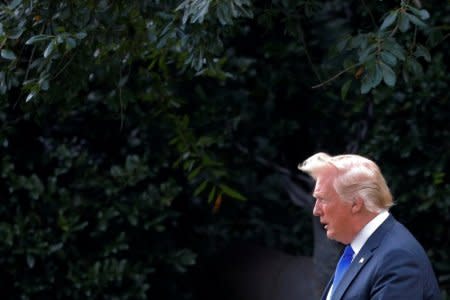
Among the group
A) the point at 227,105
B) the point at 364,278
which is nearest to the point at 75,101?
the point at 227,105

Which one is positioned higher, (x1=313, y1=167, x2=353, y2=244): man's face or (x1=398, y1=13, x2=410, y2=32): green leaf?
(x1=398, y1=13, x2=410, y2=32): green leaf

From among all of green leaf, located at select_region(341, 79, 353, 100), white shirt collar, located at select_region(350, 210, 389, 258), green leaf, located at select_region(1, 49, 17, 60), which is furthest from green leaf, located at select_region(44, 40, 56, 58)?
white shirt collar, located at select_region(350, 210, 389, 258)

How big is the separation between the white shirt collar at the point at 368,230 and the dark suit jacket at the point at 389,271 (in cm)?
2

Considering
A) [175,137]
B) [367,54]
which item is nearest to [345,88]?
[367,54]

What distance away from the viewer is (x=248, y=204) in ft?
25.8

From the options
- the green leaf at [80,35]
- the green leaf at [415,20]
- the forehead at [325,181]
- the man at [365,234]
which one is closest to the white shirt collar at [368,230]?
the man at [365,234]

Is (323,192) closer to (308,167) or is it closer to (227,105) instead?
(308,167)

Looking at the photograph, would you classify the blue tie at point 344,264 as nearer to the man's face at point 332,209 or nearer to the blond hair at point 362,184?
the man's face at point 332,209

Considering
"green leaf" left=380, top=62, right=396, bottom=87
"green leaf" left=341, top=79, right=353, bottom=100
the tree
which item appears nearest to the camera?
"green leaf" left=380, top=62, right=396, bottom=87

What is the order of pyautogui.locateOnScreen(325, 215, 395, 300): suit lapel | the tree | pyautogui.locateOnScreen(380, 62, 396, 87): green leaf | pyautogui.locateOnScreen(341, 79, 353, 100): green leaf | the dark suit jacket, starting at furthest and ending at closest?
the tree → pyautogui.locateOnScreen(341, 79, 353, 100): green leaf → pyautogui.locateOnScreen(380, 62, 396, 87): green leaf → pyautogui.locateOnScreen(325, 215, 395, 300): suit lapel → the dark suit jacket

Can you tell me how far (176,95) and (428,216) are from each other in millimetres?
2028

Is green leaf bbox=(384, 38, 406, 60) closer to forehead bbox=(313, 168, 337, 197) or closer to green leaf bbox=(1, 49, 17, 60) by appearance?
forehead bbox=(313, 168, 337, 197)

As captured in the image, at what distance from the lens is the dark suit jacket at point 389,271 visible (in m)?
3.07

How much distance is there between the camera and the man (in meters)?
3.12
